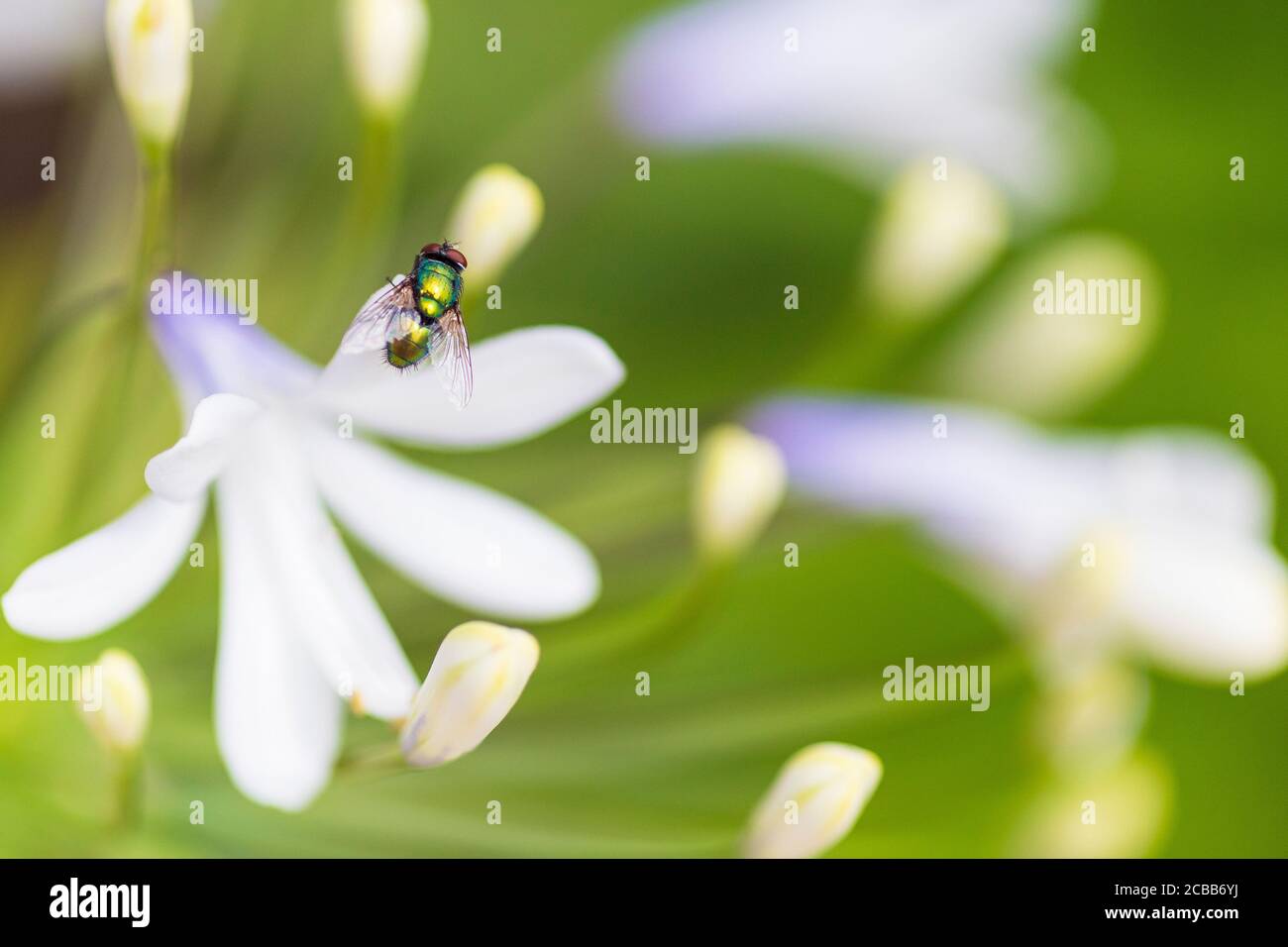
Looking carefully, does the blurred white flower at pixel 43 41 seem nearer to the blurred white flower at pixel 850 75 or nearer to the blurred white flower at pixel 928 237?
the blurred white flower at pixel 850 75

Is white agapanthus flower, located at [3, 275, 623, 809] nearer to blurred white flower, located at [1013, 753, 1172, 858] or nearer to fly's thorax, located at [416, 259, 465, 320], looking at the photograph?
fly's thorax, located at [416, 259, 465, 320]

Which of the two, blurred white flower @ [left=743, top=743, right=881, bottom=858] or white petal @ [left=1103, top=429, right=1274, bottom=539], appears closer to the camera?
blurred white flower @ [left=743, top=743, right=881, bottom=858]

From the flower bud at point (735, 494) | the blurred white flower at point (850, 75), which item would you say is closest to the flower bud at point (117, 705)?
the flower bud at point (735, 494)

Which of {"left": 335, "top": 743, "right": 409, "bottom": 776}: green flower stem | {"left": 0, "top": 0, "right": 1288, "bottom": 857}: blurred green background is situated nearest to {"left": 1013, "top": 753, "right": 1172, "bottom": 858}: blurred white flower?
{"left": 0, "top": 0, "right": 1288, "bottom": 857}: blurred green background

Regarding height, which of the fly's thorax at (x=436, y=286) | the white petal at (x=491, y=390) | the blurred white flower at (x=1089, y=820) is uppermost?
the fly's thorax at (x=436, y=286)

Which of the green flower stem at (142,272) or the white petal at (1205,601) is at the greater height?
the green flower stem at (142,272)

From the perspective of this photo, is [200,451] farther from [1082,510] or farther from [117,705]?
[1082,510]

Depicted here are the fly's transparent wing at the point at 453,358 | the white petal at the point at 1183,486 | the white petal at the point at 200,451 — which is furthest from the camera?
the white petal at the point at 1183,486
